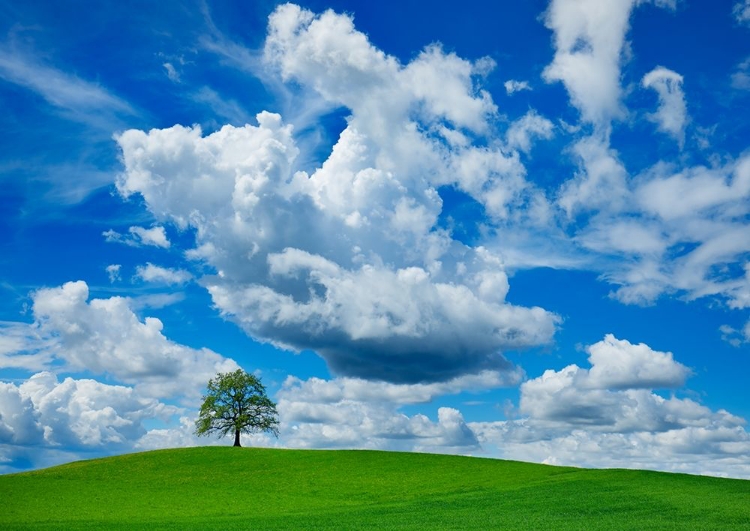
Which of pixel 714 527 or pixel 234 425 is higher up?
pixel 234 425

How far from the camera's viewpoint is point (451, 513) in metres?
42.2

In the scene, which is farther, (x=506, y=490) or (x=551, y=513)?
(x=506, y=490)

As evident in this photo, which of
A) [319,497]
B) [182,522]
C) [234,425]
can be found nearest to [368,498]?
[319,497]

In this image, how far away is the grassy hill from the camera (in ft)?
128

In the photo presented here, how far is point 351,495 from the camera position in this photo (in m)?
53.7

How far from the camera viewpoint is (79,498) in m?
54.2

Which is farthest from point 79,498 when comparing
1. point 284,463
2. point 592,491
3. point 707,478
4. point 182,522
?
point 707,478

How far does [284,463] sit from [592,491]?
3576 cm

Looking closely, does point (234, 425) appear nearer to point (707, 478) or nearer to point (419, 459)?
point (419, 459)

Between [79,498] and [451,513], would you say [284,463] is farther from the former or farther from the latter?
[451,513]

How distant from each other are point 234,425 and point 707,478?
59041mm

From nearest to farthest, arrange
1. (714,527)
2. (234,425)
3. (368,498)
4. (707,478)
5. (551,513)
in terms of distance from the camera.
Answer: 1. (714,527)
2. (551,513)
3. (368,498)
4. (707,478)
5. (234,425)

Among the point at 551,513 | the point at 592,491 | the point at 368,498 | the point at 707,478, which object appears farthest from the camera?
the point at 707,478

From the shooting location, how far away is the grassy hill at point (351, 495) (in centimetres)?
3916
